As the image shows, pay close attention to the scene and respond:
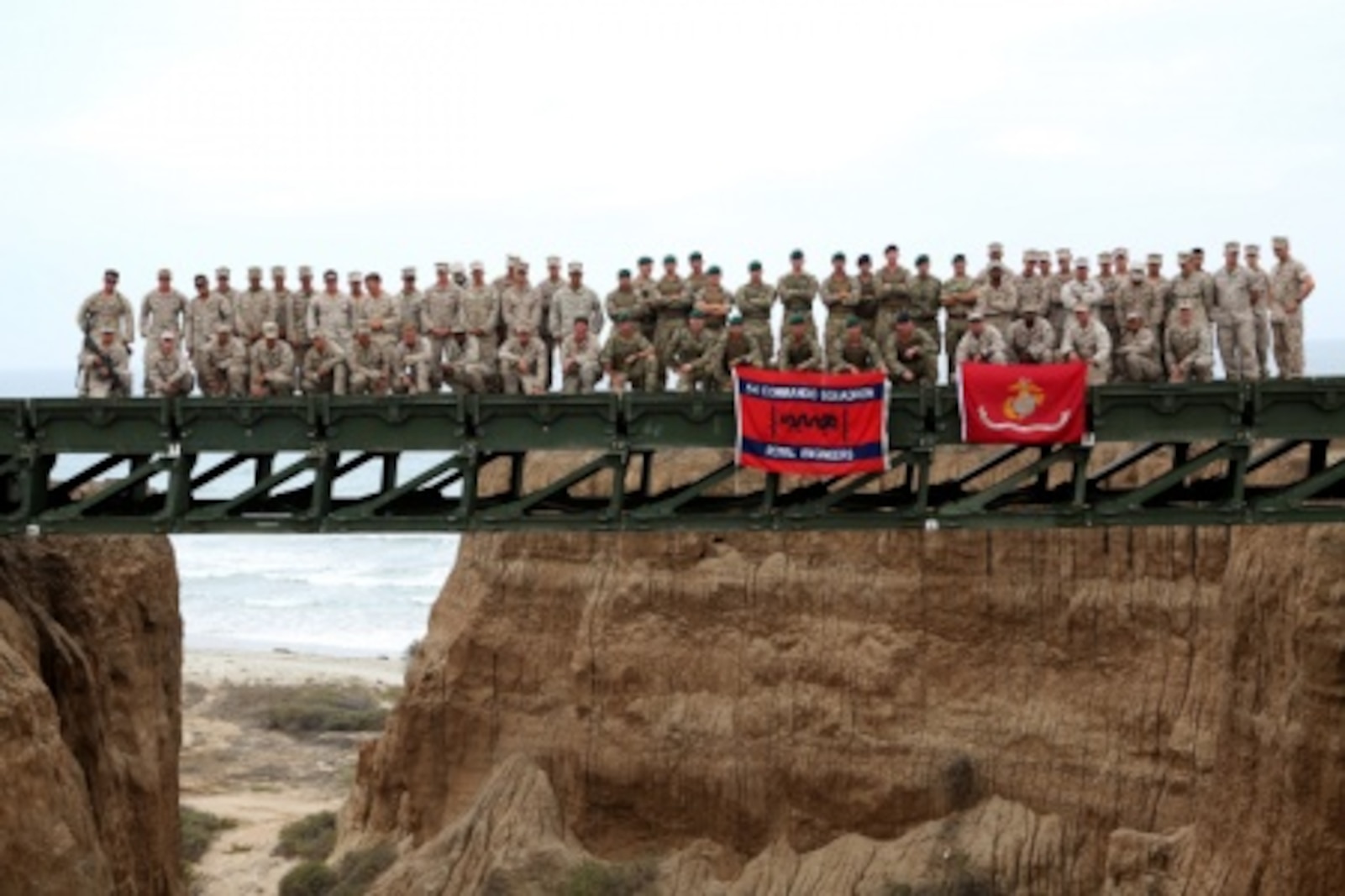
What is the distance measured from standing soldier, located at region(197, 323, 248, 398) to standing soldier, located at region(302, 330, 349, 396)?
657 millimetres

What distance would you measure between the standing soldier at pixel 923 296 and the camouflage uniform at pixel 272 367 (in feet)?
20.1

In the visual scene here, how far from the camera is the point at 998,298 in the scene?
23953mm

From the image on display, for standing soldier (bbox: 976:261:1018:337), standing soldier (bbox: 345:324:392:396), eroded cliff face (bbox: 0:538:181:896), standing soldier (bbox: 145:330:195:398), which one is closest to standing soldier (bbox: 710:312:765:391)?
standing soldier (bbox: 976:261:1018:337)

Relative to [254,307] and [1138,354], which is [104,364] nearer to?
[254,307]

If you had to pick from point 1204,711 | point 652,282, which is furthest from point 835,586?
point 652,282

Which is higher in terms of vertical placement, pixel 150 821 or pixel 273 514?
pixel 273 514

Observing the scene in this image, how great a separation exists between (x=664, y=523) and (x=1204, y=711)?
38.4 ft

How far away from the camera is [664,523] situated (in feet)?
69.2

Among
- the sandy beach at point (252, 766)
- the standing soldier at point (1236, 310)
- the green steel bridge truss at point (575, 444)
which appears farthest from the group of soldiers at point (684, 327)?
the sandy beach at point (252, 766)

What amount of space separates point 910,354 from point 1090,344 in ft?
6.25

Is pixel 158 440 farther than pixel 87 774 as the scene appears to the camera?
No

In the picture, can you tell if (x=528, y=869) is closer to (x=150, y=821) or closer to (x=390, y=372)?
(x=150, y=821)

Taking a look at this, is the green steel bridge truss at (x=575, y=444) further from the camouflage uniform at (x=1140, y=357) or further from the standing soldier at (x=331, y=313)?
the standing soldier at (x=331, y=313)

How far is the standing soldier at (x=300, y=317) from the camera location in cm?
2470
